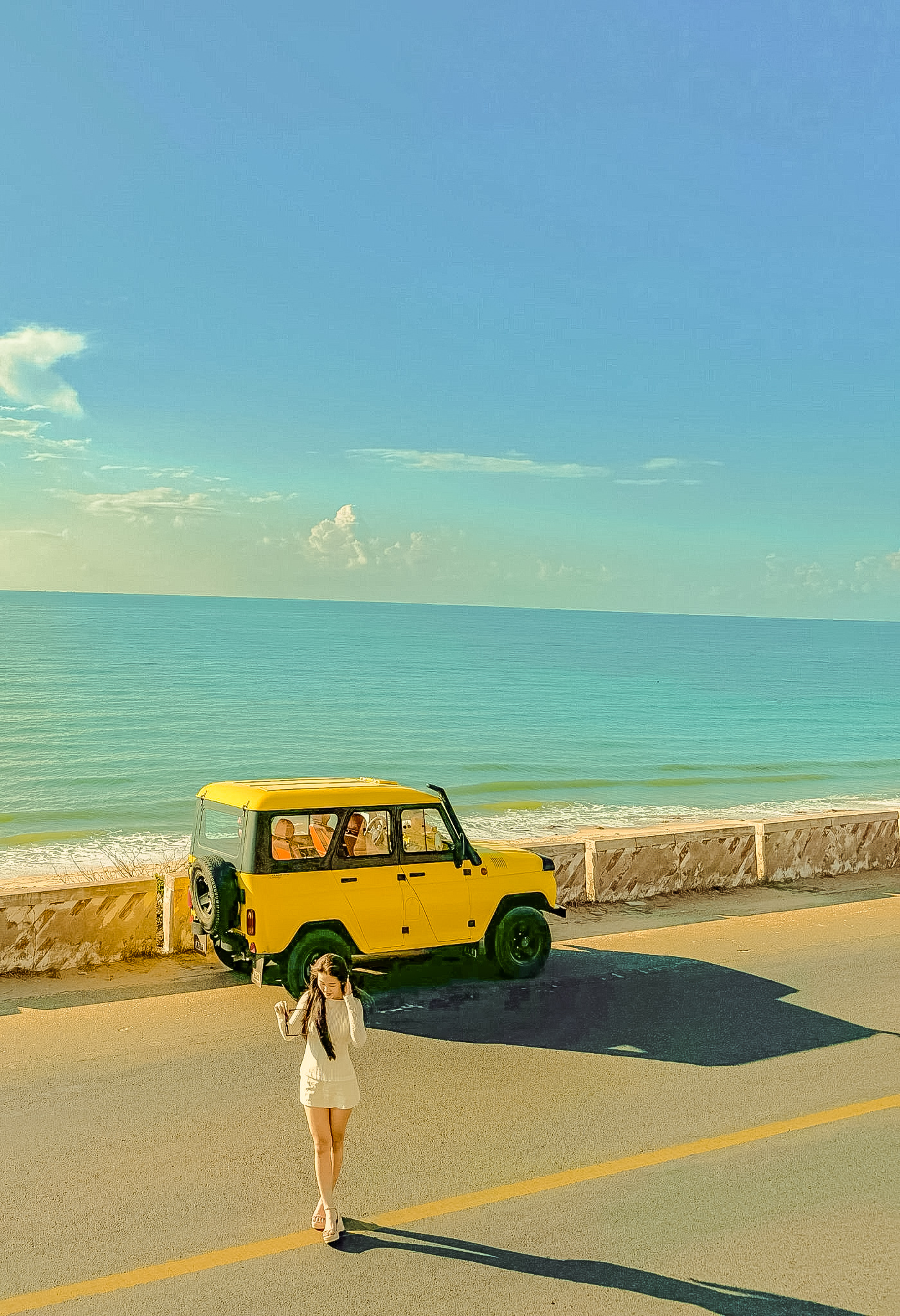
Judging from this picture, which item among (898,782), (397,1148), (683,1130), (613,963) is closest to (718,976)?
(613,963)

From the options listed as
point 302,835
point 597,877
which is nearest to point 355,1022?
point 302,835

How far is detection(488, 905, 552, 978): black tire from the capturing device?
10555 mm

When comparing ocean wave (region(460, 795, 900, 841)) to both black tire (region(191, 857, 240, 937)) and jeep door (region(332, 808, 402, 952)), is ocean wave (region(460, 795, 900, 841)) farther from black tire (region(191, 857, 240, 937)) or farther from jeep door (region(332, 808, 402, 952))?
black tire (region(191, 857, 240, 937))

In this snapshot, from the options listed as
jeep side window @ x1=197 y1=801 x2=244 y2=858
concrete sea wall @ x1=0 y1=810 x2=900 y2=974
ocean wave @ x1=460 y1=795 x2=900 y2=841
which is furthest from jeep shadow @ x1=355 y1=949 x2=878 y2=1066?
ocean wave @ x1=460 y1=795 x2=900 y2=841

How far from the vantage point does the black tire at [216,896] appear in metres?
9.55

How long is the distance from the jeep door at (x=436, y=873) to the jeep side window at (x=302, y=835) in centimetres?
71

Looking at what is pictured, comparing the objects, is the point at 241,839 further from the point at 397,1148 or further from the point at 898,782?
the point at 898,782

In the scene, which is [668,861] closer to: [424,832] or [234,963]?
[424,832]

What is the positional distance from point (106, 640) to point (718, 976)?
5184 inches

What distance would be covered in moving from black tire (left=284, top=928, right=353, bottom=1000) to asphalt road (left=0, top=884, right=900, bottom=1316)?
0.44m

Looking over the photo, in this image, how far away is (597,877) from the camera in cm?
1405

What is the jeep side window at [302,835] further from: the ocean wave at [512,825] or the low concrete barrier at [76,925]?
the ocean wave at [512,825]

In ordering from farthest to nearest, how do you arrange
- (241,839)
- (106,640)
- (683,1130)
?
(106,640)
(241,839)
(683,1130)

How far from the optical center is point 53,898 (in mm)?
10664
